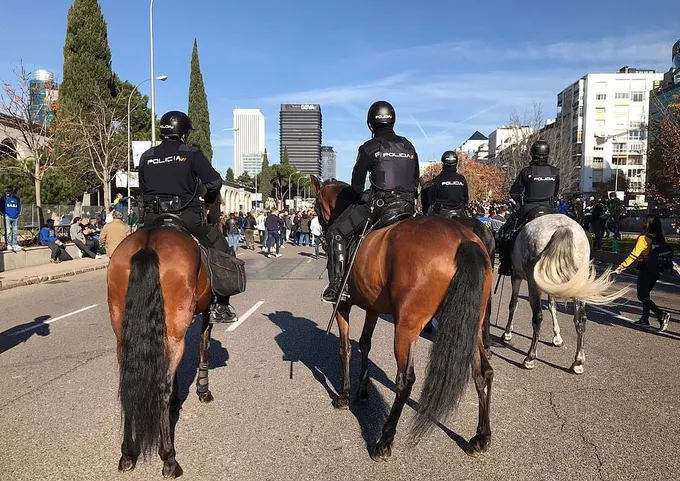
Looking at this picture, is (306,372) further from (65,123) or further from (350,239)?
(65,123)

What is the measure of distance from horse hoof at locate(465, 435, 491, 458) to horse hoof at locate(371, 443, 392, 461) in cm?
63

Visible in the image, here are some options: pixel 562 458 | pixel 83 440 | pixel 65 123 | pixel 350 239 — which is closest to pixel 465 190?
pixel 350 239

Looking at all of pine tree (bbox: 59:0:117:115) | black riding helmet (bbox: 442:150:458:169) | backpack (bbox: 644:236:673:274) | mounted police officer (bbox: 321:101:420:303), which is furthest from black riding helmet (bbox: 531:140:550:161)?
pine tree (bbox: 59:0:117:115)

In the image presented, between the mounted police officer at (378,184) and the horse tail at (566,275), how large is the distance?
2.14m

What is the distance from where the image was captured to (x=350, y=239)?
5062 mm

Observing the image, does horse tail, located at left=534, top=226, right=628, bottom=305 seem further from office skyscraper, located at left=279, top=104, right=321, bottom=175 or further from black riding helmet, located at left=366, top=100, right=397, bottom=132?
office skyscraper, located at left=279, top=104, right=321, bottom=175

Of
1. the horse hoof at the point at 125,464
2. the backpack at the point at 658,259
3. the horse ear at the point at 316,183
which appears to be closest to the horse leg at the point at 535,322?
the horse ear at the point at 316,183

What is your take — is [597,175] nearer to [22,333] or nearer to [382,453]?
[22,333]

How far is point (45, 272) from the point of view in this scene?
53.7 feet

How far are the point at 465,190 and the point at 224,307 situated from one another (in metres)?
4.13

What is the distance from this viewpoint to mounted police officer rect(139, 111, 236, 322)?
463 cm

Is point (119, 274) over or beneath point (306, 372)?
over

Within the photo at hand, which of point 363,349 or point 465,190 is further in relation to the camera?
point 465,190

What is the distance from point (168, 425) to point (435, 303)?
2174 millimetres
